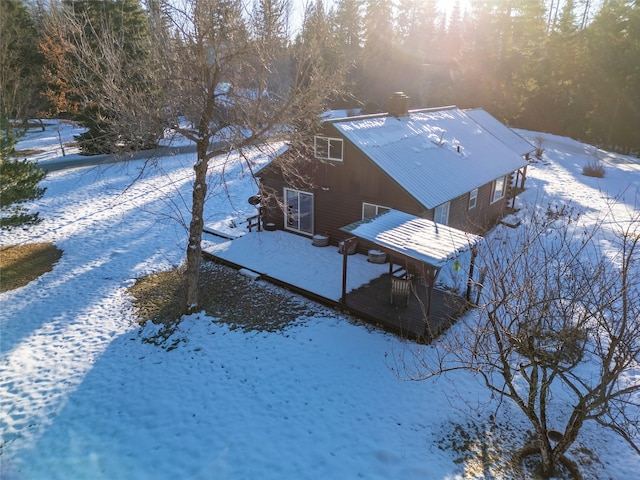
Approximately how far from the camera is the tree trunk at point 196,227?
38.3 feet

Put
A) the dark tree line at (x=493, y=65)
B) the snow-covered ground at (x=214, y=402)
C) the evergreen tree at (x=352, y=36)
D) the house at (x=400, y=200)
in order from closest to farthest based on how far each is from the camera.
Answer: the snow-covered ground at (x=214, y=402) < the house at (x=400, y=200) < the dark tree line at (x=493, y=65) < the evergreen tree at (x=352, y=36)

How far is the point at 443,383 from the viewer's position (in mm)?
9648

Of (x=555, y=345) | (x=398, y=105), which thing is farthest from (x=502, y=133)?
(x=555, y=345)

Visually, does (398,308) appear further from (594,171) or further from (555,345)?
(594,171)

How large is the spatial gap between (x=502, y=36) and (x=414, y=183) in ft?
140

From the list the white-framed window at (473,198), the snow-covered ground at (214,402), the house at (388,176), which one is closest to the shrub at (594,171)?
the house at (388,176)

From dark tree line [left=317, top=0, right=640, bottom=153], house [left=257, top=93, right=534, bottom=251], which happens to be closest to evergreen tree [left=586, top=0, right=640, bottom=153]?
dark tree line [left=317, top=0, right=640, bottom=153]

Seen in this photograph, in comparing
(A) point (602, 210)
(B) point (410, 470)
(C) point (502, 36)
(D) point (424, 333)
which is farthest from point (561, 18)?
Answer: (B) point (410, 470)

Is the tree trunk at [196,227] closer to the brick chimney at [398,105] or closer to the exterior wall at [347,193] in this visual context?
the exterior wall at [347,193]

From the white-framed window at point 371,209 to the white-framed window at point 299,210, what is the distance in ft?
8.64

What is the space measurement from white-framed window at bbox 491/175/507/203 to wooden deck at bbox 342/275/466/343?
326 inches

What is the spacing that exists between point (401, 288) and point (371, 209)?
397 centimetres

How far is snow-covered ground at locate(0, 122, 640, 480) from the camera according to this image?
756cm

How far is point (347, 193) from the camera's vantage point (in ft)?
50.6
